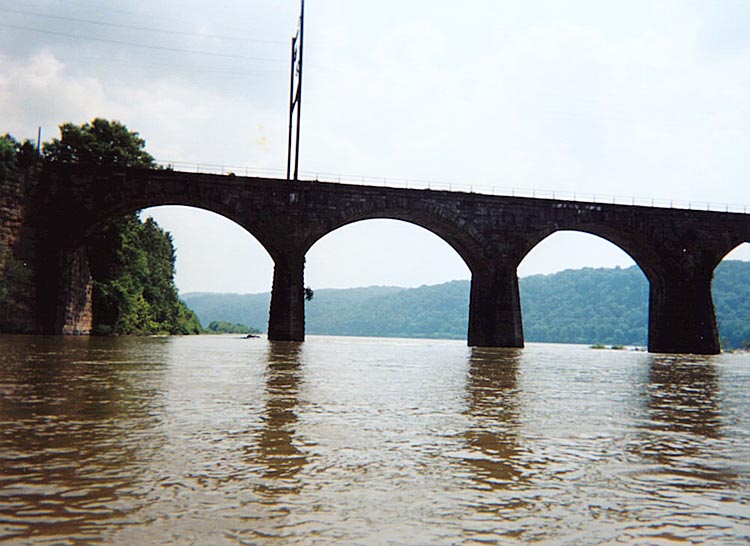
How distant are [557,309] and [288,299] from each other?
108892mm

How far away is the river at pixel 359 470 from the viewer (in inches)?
114

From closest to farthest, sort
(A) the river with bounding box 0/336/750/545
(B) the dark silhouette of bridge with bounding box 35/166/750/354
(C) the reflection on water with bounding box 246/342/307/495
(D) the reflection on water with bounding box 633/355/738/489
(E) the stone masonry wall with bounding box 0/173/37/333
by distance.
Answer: (A) the river with bounding box 0/336/750/545, (C) the reflection on water with bounding box 246/342/307/495, (D) the reflection on water with bounding box 633/355/738/489, (E) the stone masonry wall with bounding box 0/173/37/333, (B) the dark silhouette of bridge with bounding box 35/166/750/354

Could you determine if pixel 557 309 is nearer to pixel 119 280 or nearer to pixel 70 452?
pixel 119 280

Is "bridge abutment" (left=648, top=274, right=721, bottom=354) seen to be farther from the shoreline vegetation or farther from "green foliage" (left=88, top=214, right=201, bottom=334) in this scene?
"green foliage" (left=88, top=214, right=201, bottom=334)

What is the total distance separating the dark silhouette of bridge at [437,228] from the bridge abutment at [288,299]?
0.05 metres

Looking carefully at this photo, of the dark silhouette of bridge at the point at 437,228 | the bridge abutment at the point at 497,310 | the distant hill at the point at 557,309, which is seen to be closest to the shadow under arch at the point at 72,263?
the dark silhouette of bridge at the point at 437,228

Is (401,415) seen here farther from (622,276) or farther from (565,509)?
(622,276)

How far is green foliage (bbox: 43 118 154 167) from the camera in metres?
41.6

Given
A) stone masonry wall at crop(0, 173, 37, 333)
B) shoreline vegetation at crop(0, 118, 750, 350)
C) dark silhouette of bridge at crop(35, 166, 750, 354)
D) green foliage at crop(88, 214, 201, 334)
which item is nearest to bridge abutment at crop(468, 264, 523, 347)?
dark silhouette of bridge at crop(35, 166, 750, 354)

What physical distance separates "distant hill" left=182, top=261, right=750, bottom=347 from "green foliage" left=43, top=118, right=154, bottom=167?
8555 centimetres

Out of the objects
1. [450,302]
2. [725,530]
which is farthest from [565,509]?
[450,302]

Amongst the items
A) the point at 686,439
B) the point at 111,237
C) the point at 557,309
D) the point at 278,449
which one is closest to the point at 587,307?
the point at 557,309

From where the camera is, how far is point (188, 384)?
9.45 meters

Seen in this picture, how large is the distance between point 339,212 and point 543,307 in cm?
11022
